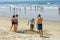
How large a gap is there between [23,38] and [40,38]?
1.12 meters

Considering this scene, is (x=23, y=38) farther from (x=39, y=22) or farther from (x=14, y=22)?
(x=14, y=22)

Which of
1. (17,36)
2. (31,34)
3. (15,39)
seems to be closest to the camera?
(15,39)

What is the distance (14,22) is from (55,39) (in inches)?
150

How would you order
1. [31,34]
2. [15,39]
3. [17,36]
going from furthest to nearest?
[31,34]
[17,36]
[15,39]

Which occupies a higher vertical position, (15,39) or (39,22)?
(39,22)

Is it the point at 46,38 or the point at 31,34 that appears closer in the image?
the point at 46,38

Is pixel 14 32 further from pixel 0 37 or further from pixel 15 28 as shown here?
pixel 0 37

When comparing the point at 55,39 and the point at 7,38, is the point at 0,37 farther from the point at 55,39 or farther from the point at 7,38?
the point at 55,39

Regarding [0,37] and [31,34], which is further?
[31,34]

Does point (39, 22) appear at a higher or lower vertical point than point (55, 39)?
higher

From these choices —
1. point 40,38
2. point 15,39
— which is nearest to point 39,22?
point 40,38

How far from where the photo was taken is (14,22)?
15.8 m

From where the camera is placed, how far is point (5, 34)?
1467 centimetres

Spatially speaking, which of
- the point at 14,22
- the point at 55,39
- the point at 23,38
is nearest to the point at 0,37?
the point at 23,38
